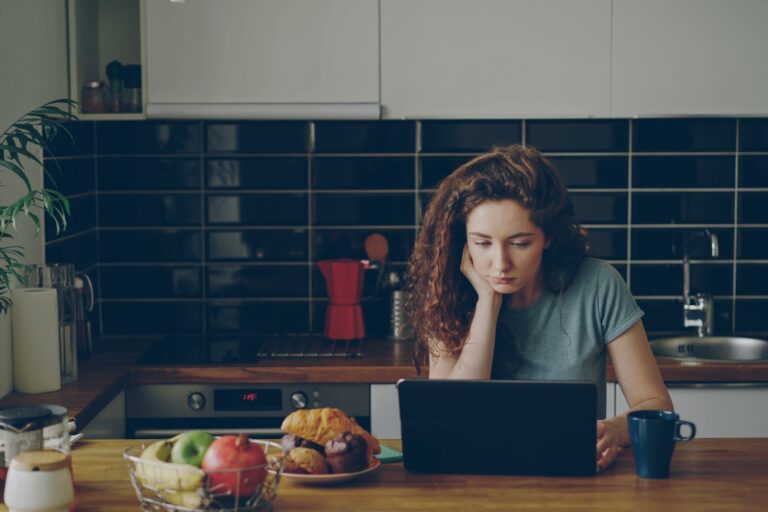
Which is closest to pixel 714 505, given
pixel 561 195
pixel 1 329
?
pixel 561 195

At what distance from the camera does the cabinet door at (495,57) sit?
11.3 ft

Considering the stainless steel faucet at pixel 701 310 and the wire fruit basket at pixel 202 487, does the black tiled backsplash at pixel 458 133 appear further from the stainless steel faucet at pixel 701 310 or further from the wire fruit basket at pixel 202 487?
the wire fruit basket at pixel 202 487

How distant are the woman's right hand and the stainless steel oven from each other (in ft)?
3.17

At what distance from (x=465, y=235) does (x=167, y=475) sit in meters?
1.02

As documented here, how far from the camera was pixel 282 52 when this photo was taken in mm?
3471

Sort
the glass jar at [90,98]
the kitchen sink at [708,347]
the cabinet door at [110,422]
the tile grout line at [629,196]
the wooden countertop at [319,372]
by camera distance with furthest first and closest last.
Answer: the tile grout line at [629,196] → the kitchen sink at [708,347] → the glass jar at [90,98] → the wooden countertop at [319,372] → the cabinet door at [110,422]

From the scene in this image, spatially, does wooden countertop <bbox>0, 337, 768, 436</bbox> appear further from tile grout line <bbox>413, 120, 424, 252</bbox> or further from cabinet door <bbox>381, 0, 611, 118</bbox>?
cabinet door <bbox>381, 0, 611, 118</bbox>

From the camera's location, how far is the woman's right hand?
2424 millimetres

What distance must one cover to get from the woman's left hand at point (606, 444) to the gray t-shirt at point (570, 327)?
36cm

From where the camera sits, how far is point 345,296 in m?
3.67

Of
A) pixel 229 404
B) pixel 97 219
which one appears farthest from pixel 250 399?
pixel 97 219

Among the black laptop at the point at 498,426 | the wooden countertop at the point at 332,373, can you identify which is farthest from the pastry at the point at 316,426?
the wooden countertop at the point at 332,373

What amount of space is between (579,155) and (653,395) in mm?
1663

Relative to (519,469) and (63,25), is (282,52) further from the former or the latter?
(519,469)
